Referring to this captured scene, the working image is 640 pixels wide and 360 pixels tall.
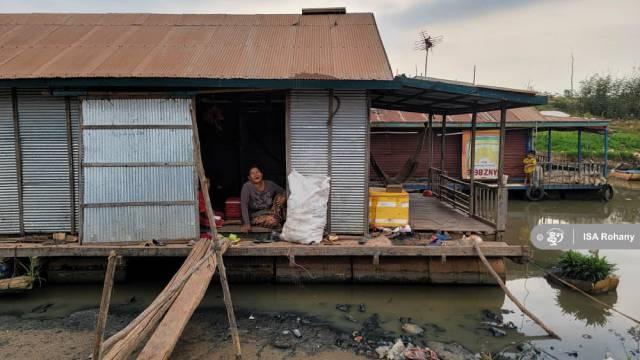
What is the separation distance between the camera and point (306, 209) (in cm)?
668

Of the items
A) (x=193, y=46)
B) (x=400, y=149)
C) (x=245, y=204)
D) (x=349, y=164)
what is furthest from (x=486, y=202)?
(x=400, y=149)

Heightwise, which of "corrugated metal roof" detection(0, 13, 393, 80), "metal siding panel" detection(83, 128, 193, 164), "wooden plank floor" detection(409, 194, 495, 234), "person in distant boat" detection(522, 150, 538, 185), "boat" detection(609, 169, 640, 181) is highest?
"corrugated metal roof" detection(0, 13, 393, 80)

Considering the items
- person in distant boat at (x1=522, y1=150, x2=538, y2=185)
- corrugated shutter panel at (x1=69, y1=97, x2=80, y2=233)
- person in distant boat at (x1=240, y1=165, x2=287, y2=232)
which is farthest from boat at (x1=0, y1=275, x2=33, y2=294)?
person in distant boat at (x1=522, y1=150, x2=538, y2=185)

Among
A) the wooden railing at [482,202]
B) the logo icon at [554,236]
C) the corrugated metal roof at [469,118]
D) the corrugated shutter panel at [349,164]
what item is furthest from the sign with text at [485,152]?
the corrugated shutter panel at [349,164]

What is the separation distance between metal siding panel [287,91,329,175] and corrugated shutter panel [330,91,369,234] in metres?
0.15

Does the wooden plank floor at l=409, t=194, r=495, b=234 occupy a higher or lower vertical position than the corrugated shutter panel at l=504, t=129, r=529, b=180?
lower

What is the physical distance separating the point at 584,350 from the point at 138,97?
22.4 ft

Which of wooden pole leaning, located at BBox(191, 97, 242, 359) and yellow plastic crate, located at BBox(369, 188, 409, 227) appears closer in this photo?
wooden pole leaning, located at BBox(191, 97, 242, 359)

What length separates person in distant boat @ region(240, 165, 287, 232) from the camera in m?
7.26

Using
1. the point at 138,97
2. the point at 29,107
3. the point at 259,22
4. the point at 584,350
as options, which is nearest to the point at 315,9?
the point at 259,22

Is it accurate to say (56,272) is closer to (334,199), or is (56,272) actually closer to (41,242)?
(41,242)

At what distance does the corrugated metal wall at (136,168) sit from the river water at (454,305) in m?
1.07

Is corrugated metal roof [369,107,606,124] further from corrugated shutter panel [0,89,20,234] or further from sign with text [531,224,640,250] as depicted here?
corrugated shutter panel [0,89,20,234]

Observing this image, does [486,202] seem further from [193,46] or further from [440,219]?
[193,46]
